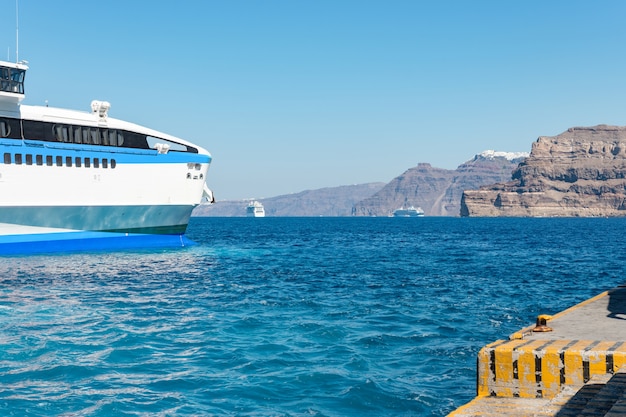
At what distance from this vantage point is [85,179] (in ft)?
143

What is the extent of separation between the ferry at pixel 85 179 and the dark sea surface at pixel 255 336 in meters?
7.64

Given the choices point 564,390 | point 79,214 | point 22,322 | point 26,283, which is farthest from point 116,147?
point 564,390

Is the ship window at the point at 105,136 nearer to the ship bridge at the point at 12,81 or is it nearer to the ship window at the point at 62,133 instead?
the ship window at the point at 62,133

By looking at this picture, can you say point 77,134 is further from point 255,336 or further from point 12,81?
point 255,336

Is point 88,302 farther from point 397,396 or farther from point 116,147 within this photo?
point 116,147

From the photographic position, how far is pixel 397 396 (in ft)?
36.5

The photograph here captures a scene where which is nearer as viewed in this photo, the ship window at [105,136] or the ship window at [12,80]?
the ship window at [12,80]

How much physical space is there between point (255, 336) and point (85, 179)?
31.9 meters

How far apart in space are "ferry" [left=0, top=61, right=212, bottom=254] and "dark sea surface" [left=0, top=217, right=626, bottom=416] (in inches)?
301

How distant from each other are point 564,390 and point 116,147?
142ft

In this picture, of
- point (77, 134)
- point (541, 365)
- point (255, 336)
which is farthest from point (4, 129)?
point (541, 365)

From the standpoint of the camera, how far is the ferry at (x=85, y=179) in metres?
40.1

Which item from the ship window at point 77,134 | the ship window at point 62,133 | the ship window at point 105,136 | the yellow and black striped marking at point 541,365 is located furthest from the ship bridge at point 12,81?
the yellow and black striped marking at point 541,365

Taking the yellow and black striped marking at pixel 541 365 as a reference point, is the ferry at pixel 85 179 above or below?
above
